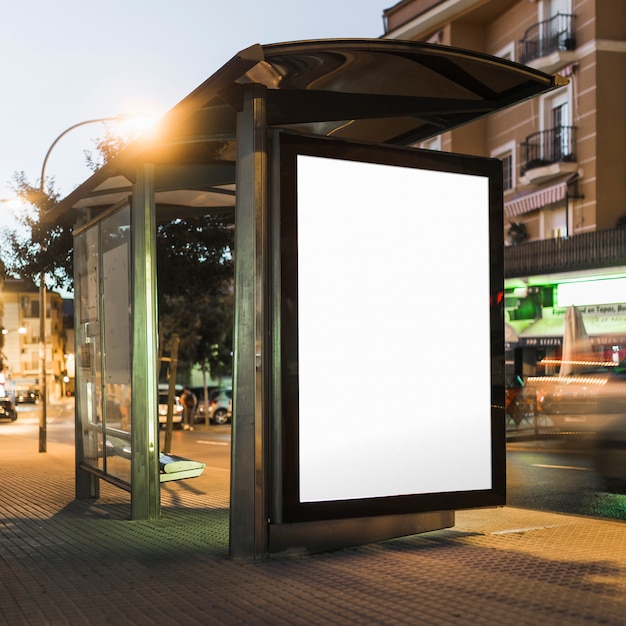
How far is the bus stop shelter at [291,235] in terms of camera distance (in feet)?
24.6

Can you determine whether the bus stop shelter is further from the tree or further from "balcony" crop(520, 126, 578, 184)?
"balcony" crop(520, 126, 578, 184)

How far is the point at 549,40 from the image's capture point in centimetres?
3036

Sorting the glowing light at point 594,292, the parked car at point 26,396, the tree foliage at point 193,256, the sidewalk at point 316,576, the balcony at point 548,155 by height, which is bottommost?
the parked car at point 26,396

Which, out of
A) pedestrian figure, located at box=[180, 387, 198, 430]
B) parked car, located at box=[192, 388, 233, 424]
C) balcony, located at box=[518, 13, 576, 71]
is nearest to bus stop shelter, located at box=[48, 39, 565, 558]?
balcony, located at box=[518, 13, 576, 71]

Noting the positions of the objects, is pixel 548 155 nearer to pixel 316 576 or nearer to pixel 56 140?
pixel 56 140

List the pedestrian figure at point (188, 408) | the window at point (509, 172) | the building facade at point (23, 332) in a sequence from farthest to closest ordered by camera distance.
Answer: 1. the building facade at point (23, 332)
2. the pedestrian figure at point (188, 408)
3. the window at point (509, 172)

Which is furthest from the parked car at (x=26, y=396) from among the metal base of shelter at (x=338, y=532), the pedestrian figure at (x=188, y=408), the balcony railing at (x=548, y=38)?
the metal base of shelter at (x=338, y=532)

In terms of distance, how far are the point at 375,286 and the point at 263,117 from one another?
1504 millimetres

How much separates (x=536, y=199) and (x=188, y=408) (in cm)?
1363

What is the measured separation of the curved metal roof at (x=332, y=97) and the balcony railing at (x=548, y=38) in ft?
70.1

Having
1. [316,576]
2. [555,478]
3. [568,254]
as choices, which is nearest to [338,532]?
[316,576]

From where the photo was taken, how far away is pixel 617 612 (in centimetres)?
586

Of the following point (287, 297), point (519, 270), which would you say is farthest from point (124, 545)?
point (519, 270)

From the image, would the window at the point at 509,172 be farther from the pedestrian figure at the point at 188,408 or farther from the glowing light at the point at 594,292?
the pedestrian figure at the point at 188,408
